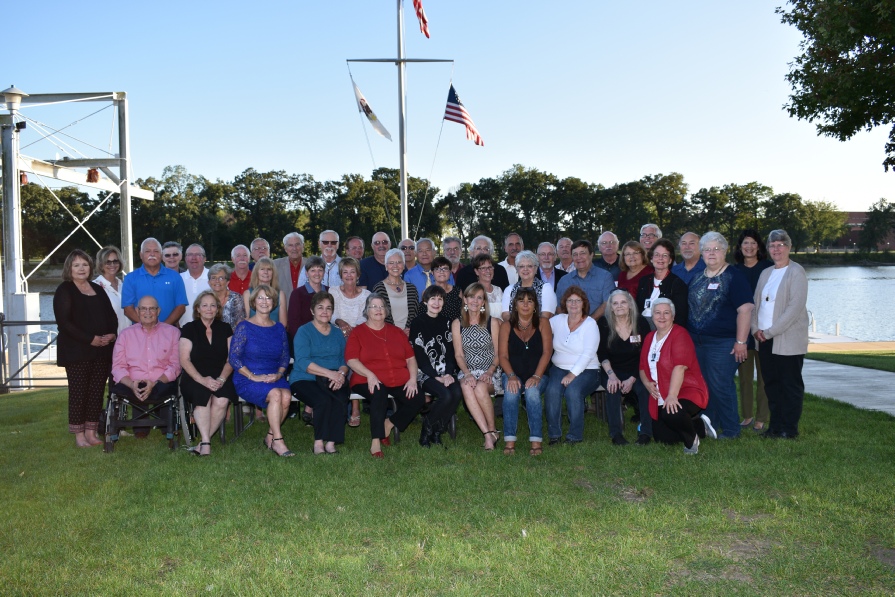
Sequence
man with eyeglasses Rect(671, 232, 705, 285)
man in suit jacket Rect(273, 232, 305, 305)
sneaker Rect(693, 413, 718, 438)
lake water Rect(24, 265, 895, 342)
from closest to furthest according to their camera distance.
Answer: sneaker Rect(693, 413, 718, 438)
man with eyeglasses Rect(671, 232, 705, 285)
man in suit jacket Rect(273, 232, 305, 305)
lake water Rect(24, 265, 895, 342)

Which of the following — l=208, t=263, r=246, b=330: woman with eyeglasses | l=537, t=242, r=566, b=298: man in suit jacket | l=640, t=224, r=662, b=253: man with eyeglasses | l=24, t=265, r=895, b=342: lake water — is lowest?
l=24, t=265, r=895, b=342: lake water

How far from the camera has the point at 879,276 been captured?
7669 cm

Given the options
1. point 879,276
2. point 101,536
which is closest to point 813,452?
point 101,536

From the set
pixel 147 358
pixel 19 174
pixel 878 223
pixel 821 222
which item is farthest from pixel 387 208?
pixel 878 223

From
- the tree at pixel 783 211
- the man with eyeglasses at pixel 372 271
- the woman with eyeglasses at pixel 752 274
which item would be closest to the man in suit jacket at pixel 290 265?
the man with eyeglasses at pixel 372 271

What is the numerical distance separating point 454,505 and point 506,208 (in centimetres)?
6138

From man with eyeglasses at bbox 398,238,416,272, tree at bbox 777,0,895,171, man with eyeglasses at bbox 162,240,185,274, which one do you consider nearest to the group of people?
man with eyeglasses at bbox 162,240,185,274

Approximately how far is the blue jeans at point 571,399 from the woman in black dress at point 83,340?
160 inches

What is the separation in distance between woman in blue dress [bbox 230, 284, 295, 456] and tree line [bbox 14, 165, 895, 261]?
44625 millimetres

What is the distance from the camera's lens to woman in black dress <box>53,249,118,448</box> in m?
6.73

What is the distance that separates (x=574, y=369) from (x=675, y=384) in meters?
0.88

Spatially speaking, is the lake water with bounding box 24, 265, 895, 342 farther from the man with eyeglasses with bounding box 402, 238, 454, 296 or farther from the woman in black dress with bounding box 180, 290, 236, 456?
the woman in black dress with bounding box 180, 290, 236, 456

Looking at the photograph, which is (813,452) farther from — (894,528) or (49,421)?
(49,421)

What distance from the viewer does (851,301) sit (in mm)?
50844
